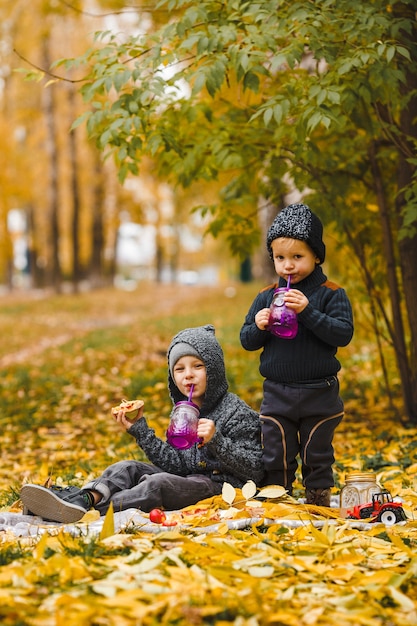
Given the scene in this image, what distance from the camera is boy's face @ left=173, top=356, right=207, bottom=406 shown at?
4004 millimetres

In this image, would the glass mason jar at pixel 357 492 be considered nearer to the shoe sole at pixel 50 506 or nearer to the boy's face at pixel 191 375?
the boy's face at pixel 191 375

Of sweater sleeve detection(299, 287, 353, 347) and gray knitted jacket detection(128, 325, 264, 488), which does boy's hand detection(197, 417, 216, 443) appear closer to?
gray knitted jacket detection(128, 325, 264, 488)

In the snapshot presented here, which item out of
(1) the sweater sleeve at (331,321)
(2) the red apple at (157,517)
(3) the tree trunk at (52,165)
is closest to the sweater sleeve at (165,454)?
(2) the red apple at (157,517)

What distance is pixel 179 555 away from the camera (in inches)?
116

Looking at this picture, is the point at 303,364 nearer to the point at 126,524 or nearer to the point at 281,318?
the point at 281,318

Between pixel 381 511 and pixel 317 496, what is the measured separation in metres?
0.39

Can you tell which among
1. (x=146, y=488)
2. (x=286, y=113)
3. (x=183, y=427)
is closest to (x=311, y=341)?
(x=183, y=427)

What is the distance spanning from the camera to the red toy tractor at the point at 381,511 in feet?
11.9

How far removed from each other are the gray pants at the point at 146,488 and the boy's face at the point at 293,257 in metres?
1.15

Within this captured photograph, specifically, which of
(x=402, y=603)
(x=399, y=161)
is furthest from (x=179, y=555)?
(x=399, y=161)

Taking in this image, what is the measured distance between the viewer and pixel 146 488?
12.6ft

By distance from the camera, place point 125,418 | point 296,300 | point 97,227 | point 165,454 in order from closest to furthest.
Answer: point 296,300
point 125,418
point 165,454
point 97,227

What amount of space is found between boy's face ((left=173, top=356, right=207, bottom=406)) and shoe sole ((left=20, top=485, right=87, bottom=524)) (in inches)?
32.3

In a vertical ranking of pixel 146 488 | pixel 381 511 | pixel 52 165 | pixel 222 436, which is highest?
pixel 52 165
